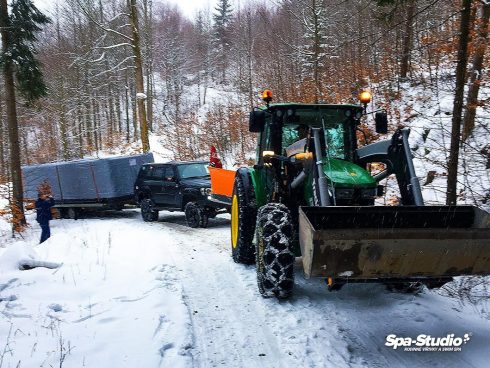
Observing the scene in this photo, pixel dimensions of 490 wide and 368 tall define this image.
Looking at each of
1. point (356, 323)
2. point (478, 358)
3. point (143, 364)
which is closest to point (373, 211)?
point (356, 323)

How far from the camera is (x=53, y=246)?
30.5ft

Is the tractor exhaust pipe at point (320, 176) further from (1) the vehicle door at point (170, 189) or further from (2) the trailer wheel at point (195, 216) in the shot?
(1) the vehicle door at point (170, 189)

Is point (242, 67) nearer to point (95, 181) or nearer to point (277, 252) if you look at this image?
point (95, 181)

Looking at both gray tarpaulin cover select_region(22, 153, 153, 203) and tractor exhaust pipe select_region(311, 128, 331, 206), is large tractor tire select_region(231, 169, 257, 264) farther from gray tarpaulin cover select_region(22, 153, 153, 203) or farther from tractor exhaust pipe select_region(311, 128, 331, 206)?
gray tarpaulin cover select_region(22, 153, 153, 203)

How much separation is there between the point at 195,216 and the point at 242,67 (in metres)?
28.0

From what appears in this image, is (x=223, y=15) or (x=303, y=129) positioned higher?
(x=223, y=15)

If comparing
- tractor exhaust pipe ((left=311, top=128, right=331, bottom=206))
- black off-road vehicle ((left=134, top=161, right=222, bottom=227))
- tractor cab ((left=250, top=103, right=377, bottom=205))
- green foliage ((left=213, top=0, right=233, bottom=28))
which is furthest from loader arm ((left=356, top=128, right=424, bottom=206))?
green foliage ((left=213, top=0, right=233, bottom=28))

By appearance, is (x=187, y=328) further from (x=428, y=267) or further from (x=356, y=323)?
(x=428, y=267)

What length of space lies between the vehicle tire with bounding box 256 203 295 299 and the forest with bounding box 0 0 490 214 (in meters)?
3.73

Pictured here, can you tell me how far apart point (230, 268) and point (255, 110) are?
2.54m

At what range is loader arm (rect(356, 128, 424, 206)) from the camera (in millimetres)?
4791

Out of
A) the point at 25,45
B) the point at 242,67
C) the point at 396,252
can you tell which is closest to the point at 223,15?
the point at 242,67

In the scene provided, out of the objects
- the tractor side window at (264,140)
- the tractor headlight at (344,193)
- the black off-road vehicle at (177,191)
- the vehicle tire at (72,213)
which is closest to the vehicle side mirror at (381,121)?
the tractor headlight at (344,193)

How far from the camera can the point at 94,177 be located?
15836 millimetres
